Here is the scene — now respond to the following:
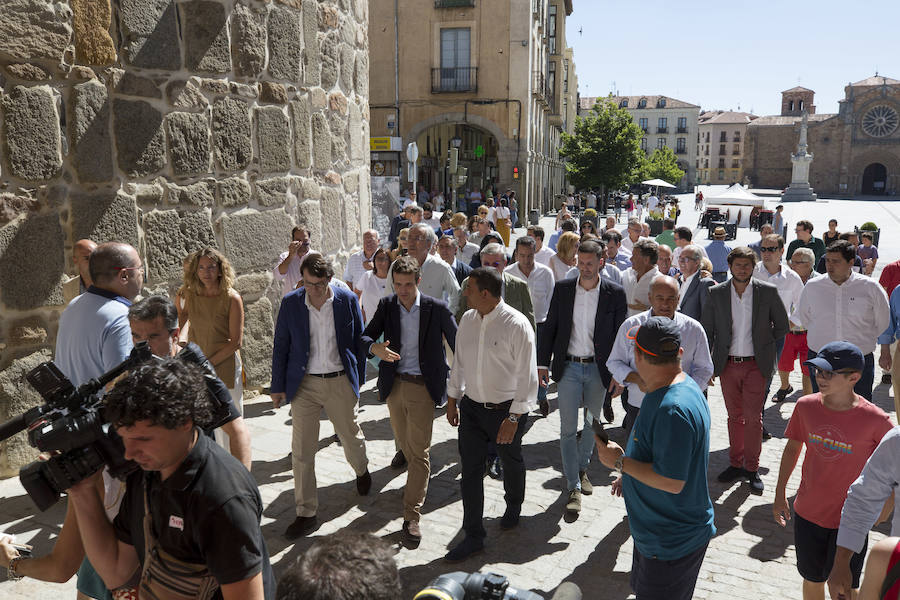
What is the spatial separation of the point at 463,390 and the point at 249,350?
3.23 meters

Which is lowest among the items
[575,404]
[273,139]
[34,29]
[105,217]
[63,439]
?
[575,404]

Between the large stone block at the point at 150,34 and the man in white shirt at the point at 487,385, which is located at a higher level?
the large stone block at the point at 150,34

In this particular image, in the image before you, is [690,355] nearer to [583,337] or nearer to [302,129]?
[583,337]

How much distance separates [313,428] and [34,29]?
3569 millimetres

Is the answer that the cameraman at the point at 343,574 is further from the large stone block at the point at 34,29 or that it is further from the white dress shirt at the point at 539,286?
the white dress shirt at the point at 539,286

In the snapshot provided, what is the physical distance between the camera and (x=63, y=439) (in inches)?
80.7

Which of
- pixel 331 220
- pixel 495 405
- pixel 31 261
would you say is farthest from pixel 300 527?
pixel 331 220

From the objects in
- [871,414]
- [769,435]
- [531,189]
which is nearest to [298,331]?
[871,414]

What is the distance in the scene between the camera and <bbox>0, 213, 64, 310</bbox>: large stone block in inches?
204

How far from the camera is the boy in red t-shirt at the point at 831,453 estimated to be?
11.5 feet

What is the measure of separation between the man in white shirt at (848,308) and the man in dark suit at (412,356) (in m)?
3.56

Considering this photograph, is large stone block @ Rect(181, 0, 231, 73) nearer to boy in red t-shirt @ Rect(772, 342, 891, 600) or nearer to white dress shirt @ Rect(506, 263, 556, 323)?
white dress shirt @ Rect(506, 263, 556, 323)

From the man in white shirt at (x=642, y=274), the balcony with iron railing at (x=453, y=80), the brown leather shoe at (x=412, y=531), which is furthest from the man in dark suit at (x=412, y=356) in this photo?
the balcony with iron railing at (x=453, y=80)

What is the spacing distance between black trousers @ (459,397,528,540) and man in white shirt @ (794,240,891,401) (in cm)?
331
